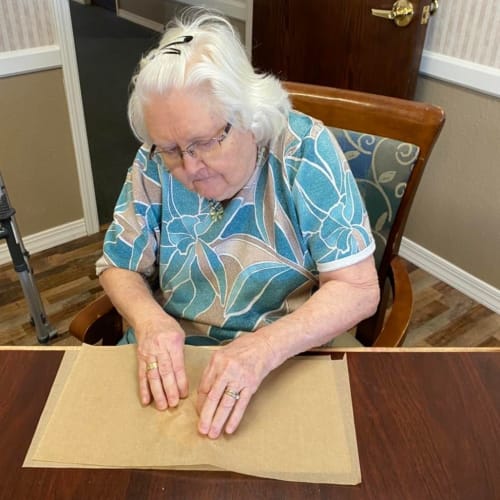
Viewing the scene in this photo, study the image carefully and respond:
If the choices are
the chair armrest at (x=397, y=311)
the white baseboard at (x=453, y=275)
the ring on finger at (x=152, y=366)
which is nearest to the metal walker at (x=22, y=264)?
the ring on finger at (x=152, y=366)

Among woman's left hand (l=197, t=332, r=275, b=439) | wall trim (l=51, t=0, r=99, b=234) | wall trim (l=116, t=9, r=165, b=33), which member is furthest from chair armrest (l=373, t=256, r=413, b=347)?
wall trim (l=116, t=9, r=165, b=33)

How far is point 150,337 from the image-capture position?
0.92 meters

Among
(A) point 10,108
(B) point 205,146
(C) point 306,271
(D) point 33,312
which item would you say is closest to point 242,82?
(B) point 205,146

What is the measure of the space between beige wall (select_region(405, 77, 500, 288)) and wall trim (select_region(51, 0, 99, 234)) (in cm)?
138

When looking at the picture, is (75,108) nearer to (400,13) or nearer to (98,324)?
(400,13)

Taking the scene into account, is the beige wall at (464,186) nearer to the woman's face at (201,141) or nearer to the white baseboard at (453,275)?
the white baseboard at (453,275)

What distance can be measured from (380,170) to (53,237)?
179 cm

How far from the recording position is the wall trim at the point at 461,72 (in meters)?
1.89

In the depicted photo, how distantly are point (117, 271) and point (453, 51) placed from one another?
153cm

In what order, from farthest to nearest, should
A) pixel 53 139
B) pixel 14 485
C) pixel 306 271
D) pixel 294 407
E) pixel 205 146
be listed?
pixel 53 139, pixel 306 271, pixel 205 146, pixel 294 407, pixel 14 485

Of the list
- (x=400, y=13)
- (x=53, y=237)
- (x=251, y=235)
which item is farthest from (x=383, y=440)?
(x=53, y=237)

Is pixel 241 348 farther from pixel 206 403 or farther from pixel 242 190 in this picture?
Answer: pixel 242 190

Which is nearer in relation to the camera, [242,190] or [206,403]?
[206,403]

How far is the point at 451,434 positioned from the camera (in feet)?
2.52
